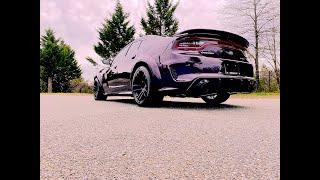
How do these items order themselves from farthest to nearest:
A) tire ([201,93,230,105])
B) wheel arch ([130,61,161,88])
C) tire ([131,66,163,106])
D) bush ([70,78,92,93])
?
bush ([70,78,92,93]) < tire ([201,93,230,105]) < tire ([131,66,163,106]) < wheel arch ([130,61,161,88])

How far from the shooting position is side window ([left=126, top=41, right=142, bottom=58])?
28.1 ft

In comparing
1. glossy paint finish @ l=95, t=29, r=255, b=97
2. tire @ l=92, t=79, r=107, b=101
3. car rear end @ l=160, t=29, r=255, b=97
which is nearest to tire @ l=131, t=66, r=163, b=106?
glossy paint finish @ l=95, t=29, r=255, b=97

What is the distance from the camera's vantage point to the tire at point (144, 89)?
7.50 m

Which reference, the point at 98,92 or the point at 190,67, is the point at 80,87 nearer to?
the point at 98,92

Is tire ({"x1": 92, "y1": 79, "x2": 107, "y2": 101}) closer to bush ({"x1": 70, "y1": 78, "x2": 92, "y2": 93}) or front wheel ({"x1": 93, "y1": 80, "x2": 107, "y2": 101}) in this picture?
front wheel ({"x1": 93, "y1": 80, "x2": 107, "y2": 101})

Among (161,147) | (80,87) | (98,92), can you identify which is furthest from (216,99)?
(80,87)

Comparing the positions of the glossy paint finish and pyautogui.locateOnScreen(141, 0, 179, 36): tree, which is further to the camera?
pyautogui.locateOnScreen(141, 0, 179, 36): tree

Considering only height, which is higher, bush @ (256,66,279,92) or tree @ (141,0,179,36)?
tree @ (141,0,179,36)

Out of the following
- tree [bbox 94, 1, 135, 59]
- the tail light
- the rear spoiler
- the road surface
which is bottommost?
the road surface

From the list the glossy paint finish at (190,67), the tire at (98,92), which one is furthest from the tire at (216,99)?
the tire at (98,92)

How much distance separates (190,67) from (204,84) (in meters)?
0.38
